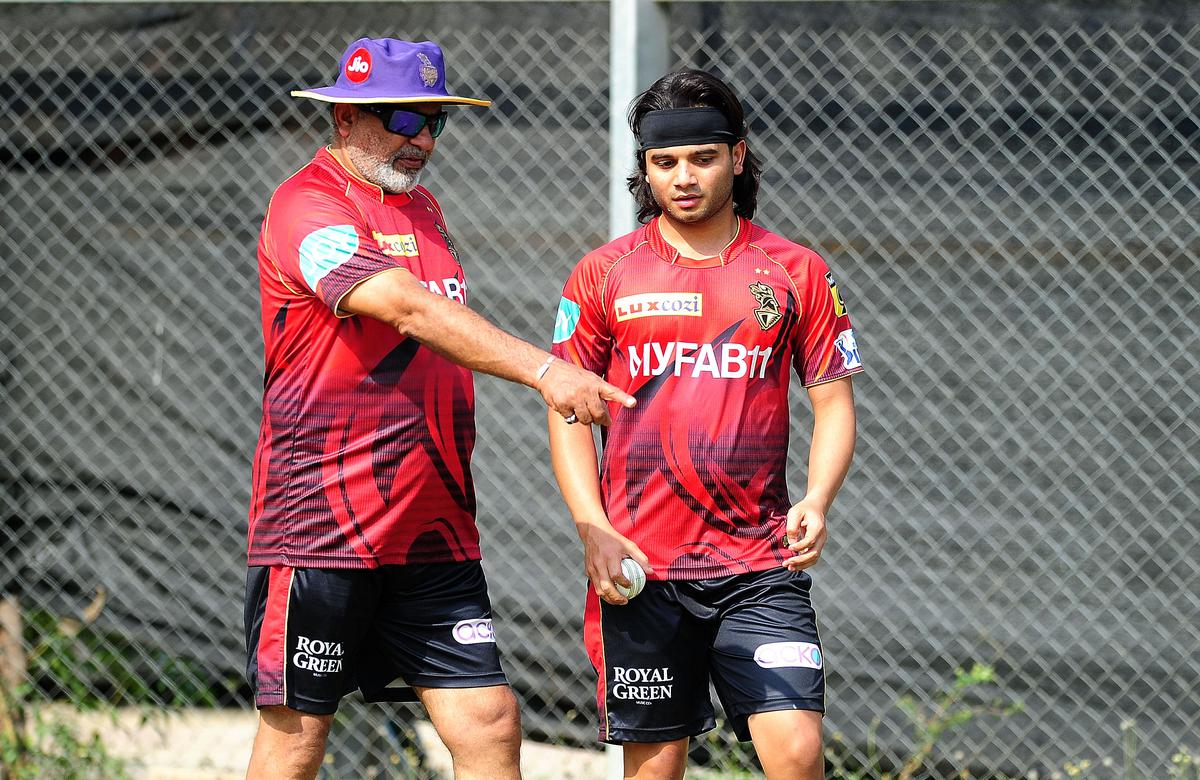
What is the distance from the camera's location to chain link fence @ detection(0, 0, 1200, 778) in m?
4.21

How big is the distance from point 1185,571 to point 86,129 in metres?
4.10

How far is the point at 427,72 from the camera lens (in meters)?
3.10

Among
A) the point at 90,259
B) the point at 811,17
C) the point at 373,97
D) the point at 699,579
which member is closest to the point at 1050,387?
the point at 811,17

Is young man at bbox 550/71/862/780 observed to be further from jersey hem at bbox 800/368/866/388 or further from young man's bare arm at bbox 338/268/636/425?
young man's bare arm at bbox 338/268/636/425

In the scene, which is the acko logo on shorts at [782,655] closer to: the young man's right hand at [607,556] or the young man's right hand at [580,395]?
the young man's right hand at [607,556]

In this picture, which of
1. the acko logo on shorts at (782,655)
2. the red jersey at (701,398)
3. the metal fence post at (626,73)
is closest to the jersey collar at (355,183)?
the red jersey at (701,398)

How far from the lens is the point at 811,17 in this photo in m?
4.40

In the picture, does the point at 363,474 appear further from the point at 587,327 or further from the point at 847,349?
the point at 847,349

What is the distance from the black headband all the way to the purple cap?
48 cm

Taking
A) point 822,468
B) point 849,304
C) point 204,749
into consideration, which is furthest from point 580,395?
point 204,749

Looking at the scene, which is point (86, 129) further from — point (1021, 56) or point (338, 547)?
point (1021, 56)

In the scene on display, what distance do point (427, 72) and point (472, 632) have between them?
1.33m

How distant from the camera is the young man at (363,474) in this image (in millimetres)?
3023

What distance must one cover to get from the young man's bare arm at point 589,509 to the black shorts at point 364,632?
34 cm
